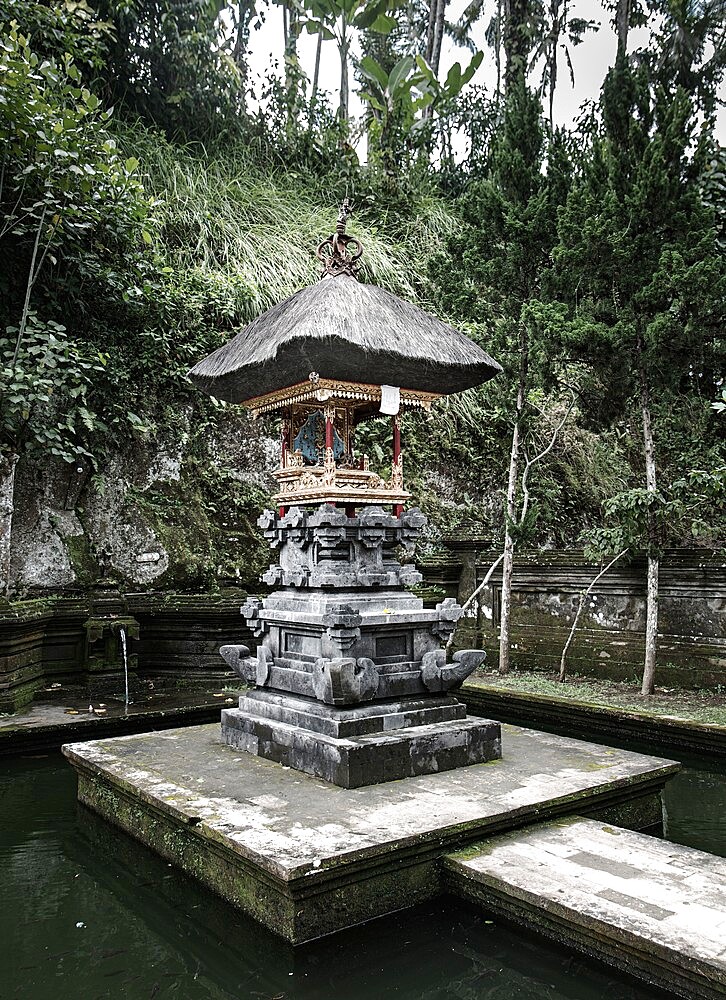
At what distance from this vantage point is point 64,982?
9.52 ft

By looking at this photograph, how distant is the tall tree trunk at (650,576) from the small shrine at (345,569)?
8.78 feet

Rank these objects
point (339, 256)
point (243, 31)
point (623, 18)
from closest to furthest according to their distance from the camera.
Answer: point (339, 256), point (623, 18), point (243, 31)

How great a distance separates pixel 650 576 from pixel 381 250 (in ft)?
24.5

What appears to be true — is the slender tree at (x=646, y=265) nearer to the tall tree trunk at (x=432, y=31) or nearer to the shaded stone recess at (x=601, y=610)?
the shaded stone recess at (x=601, y=610)

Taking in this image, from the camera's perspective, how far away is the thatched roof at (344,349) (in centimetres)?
464

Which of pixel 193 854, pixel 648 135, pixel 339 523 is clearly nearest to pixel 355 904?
pixel 193 854

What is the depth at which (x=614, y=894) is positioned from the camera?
10.1 feet

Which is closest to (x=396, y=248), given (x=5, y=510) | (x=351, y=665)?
(x=5, y=510)

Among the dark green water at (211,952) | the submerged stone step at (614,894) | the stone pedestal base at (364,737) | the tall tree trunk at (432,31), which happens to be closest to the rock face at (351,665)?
the stone pedestal base at (364,737)

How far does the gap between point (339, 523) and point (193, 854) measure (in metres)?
2.16

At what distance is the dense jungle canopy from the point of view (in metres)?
7.08

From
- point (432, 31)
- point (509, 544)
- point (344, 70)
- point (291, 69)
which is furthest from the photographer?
point (344, 70)

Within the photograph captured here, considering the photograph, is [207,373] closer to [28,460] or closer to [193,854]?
[193,854]

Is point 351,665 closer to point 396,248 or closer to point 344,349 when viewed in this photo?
point 344,349
